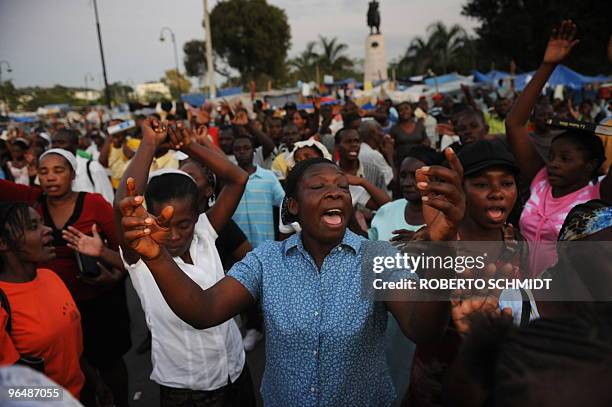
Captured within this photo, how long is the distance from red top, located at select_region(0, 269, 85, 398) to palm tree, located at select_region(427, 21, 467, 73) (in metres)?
41.5

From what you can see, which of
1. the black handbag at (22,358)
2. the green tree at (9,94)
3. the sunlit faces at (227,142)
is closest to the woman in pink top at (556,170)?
the black handbag at (22,358)

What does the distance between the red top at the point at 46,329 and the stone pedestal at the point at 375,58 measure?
87.0ft

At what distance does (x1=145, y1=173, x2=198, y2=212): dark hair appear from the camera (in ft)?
7.12

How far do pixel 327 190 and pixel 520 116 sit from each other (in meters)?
1.72

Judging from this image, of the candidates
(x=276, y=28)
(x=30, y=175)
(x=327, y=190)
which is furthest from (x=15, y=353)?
(x=276, y=28)

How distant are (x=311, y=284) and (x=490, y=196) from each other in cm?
93

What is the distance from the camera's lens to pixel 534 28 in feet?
85.0

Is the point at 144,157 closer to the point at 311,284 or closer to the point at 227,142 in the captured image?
the point at 311,284

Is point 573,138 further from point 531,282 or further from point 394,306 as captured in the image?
point 394,306

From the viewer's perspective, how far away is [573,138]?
2.60 meters

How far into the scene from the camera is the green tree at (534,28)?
23.6m

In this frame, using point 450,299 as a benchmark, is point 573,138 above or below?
above

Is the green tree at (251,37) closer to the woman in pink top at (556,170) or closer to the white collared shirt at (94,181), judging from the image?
the white collared shirt at (94,181)

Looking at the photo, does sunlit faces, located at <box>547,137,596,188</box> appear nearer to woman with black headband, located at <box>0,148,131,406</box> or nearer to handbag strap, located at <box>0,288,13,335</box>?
woman with black headband, located at <box>0,148,131,406</box>
